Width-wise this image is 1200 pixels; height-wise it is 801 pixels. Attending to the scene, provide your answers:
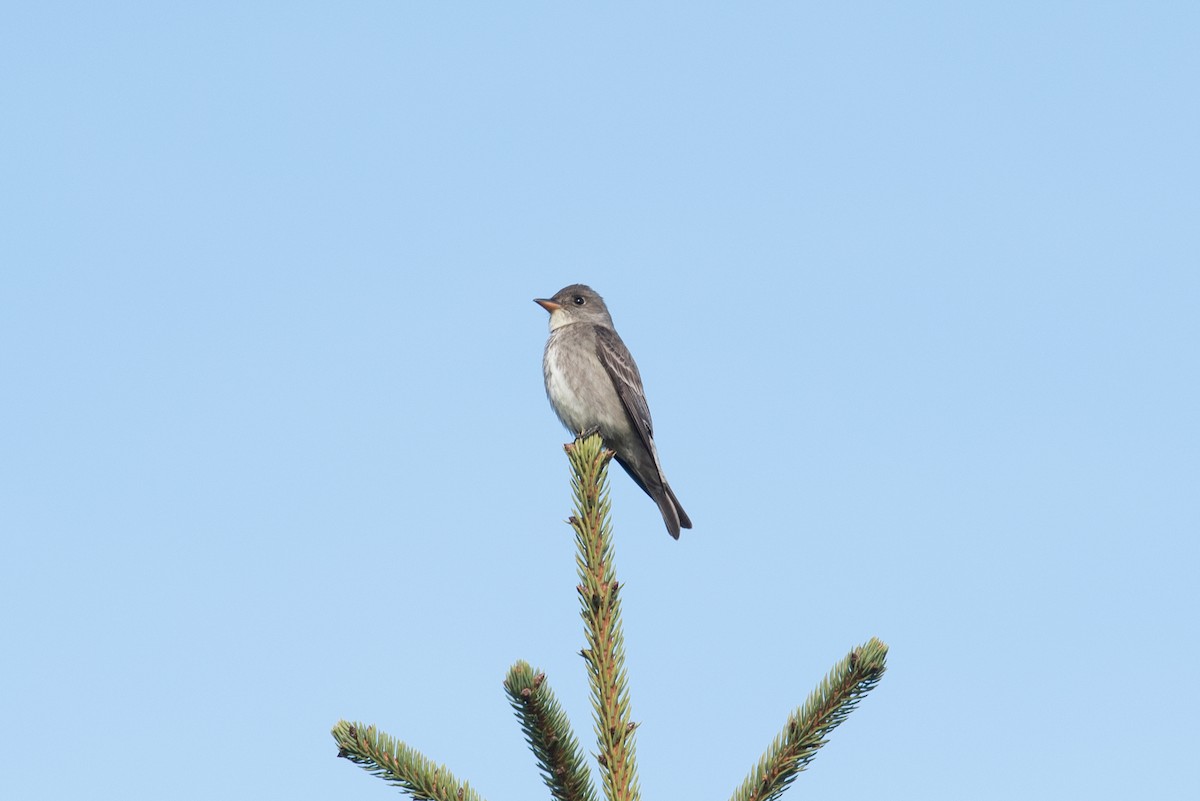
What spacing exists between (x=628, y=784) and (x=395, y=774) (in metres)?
0.77

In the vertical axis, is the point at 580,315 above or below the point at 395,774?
above

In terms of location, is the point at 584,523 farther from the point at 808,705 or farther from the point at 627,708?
the point at 808,705

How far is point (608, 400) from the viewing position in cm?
1259

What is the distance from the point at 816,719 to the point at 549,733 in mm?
934

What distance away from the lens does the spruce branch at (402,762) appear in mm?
3939

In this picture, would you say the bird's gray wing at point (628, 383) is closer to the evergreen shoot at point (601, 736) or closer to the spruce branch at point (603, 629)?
the spruce branch at point (603, 629)

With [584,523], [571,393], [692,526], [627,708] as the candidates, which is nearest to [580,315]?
[571,393]

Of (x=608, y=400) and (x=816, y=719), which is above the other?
(x=608, y=400)

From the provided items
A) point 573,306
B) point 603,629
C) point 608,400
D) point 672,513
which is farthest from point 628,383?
point 603,629

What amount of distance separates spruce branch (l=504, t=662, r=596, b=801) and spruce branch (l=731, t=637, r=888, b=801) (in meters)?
0.53

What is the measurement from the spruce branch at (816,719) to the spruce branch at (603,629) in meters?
0.40

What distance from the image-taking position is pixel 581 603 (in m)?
4.59

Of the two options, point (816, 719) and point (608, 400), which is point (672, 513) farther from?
point (816, 719)

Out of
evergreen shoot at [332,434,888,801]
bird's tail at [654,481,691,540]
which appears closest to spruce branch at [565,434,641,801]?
evergreen shoot at [332,434,888,801]
